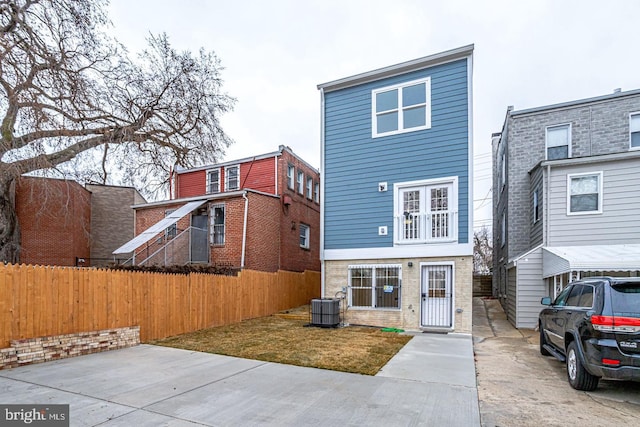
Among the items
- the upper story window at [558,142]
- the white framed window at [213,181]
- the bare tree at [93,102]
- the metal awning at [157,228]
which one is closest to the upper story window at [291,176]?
→ the bare tree at [93,102]

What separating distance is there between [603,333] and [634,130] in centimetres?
1193

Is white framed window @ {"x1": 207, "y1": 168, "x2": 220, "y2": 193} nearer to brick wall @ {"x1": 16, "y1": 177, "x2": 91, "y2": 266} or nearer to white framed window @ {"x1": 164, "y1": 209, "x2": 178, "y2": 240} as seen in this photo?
white framed window @ {"x1": 164, "y1": 209, "x2": 178, "y2": 240}

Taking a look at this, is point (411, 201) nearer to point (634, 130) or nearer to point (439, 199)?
point (439, 199)

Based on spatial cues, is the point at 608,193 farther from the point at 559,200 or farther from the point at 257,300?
the point at 257,300

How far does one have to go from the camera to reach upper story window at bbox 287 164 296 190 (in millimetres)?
18234

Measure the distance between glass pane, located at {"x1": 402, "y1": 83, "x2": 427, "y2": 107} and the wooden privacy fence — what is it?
7.98 metres

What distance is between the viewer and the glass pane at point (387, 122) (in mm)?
11711

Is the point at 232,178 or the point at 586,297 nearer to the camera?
the point at 586,297

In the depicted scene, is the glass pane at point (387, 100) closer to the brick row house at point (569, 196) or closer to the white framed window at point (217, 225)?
the brick row house at point (569, 196)

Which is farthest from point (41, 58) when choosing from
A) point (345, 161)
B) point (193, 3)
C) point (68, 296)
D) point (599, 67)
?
point (599, 67)

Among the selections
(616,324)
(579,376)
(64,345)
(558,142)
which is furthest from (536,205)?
(64,345)

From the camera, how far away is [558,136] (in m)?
13.6

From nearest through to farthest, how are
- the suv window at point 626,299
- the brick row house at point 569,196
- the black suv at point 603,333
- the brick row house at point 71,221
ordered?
1. the black suv at point 603,333
2. the suv window at point 626,299
3. the brick row house at point 569,196
4. the brick row house at point 71,221

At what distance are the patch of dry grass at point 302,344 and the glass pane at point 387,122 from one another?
643cm
